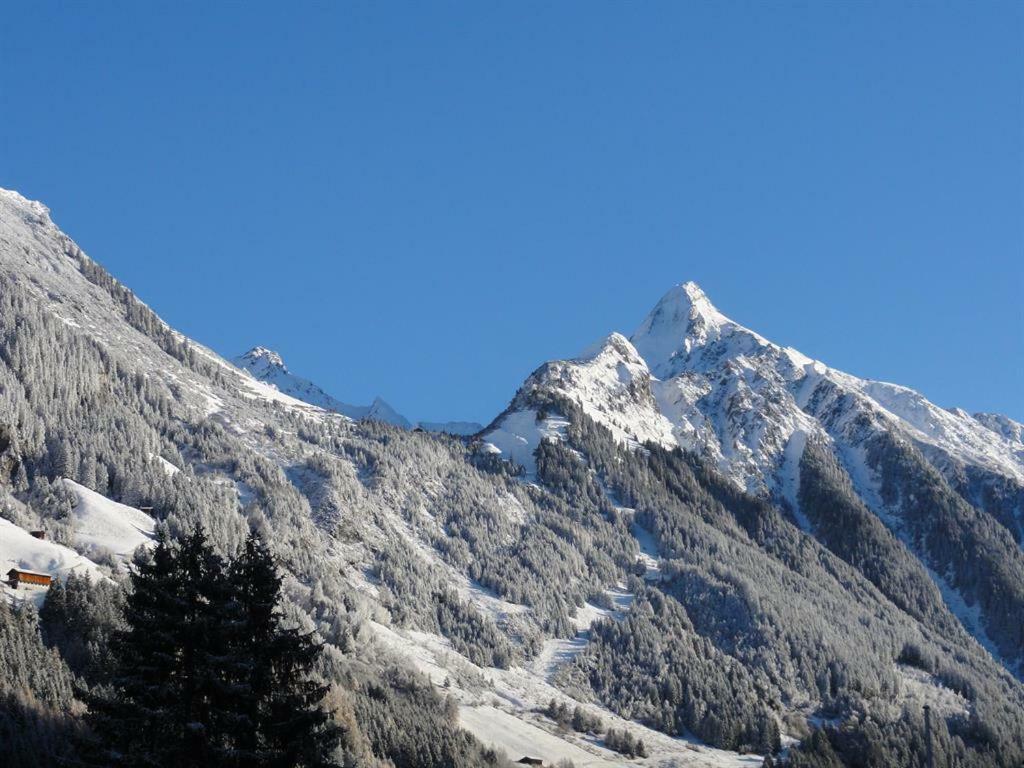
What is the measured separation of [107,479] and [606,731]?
93.2 meters

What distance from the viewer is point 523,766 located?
142625 mm

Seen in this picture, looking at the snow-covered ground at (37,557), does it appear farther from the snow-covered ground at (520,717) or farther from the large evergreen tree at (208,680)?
the large evergreen tree at (208,680)

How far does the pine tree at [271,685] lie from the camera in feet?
151

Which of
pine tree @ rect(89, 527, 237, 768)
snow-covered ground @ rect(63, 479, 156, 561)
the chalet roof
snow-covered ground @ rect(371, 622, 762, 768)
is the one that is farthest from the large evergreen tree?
snow-covered ground @ rect(63, 479, 156, 561)

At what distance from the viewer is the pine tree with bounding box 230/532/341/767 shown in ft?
151

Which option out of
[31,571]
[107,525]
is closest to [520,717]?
[107,525]

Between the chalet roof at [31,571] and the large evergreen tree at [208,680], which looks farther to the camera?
the chalet roof at [31,571]

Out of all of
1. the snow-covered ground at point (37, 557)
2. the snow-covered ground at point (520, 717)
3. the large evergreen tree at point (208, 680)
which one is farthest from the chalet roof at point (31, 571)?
the large evergreen tree at point (208, 680)

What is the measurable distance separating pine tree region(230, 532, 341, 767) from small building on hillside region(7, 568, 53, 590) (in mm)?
94618

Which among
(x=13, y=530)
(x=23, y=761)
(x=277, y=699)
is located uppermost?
(x=13, y=530)

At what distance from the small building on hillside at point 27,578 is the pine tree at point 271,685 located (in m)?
94.6

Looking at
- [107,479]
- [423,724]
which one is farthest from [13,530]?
[423,724]

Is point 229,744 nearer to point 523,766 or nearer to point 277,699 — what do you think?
point 277,699

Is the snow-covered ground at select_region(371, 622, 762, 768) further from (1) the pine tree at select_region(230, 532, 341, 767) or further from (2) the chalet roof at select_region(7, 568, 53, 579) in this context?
(1) the pine tree at select_region(230, 532, 341, 767)
